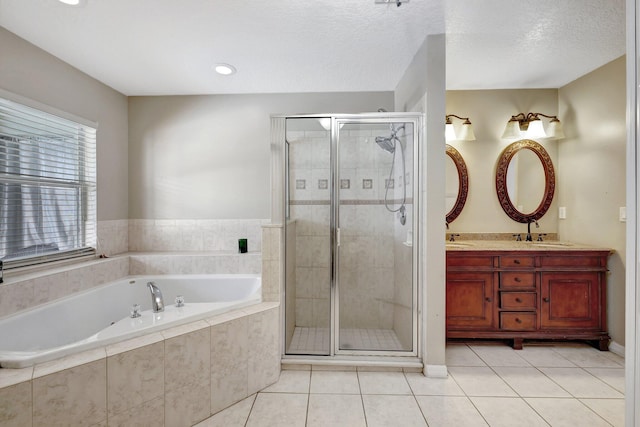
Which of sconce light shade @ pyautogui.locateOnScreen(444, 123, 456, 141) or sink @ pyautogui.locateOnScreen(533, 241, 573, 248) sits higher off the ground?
sconce light shade @ pyautogui.locateOnScreen(444, 123, 456, 141)

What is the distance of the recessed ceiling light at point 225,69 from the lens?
8.56ft

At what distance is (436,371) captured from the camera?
223 cm

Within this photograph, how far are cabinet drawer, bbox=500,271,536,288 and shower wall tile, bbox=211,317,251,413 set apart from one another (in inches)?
86.9

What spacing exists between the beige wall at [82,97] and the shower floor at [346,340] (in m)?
2.17

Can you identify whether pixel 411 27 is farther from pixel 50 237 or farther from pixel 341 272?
pixel 50 237

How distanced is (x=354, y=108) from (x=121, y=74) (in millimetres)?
2211

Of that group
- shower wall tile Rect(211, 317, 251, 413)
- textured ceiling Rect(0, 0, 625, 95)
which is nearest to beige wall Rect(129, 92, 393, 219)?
textured ceiling Rect(0, 0, 625, 95)

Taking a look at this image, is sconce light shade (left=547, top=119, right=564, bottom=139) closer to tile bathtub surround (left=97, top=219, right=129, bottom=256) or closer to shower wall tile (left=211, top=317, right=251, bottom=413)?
shower wall tile (left=211, top=317, right=251, bottom=413)

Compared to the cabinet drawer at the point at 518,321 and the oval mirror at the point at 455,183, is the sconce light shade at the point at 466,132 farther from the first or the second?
the cabinet drawer at the point at 518,321

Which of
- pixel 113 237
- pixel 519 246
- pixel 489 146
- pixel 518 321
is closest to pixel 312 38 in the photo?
pixel 489 146

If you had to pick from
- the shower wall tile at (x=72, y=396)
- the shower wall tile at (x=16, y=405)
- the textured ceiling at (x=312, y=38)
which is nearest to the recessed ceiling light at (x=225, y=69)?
the textured ceiling at (x=312, y=38)

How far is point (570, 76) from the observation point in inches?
116

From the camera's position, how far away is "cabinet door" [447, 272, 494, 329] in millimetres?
2684

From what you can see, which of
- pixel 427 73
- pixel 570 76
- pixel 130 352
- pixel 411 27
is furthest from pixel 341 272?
pixel 570 76
